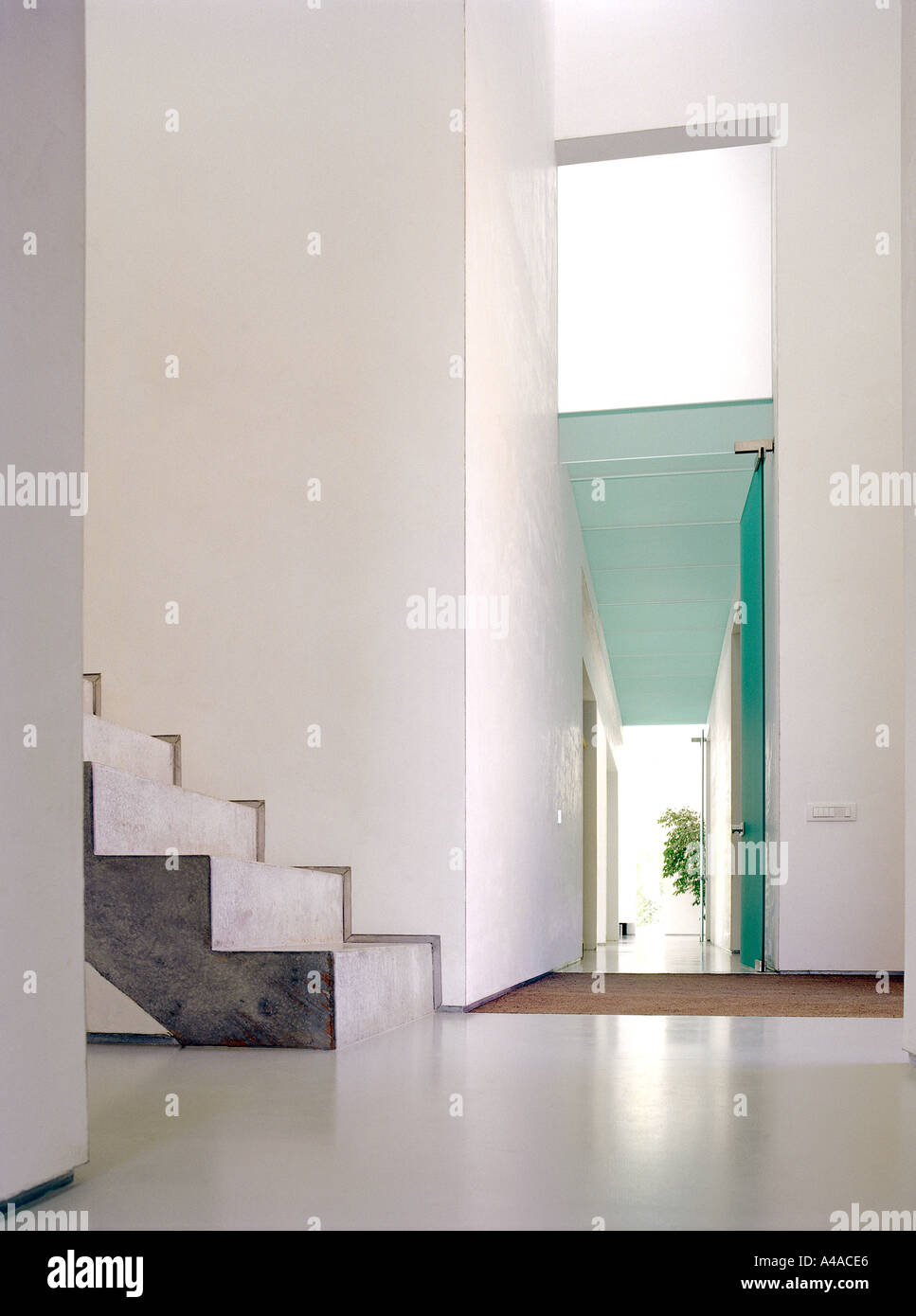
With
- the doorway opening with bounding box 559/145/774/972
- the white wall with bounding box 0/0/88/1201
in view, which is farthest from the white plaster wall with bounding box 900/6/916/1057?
the doorway opening with bounding box 559/145/774/972

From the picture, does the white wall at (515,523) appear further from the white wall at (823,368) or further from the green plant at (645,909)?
the green plant at (645,909)

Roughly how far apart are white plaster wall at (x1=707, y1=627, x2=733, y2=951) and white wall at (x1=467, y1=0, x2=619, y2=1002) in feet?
13.1

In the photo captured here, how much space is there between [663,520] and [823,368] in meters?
2.12

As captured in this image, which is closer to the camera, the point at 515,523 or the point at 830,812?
the point at 515,523

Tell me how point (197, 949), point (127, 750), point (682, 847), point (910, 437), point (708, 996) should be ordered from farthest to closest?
point (682, 847)
point (708, 996)
point (127, 750)
point (197, 949)
point (910, 437)

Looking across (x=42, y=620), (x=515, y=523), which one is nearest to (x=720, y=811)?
(x=515, y=523)

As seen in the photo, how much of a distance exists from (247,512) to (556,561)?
9.49 feet

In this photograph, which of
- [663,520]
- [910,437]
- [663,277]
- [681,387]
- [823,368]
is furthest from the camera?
[663,520]

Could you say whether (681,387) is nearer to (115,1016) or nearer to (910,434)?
(910,434)

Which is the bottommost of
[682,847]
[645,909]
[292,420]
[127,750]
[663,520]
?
[645,909]

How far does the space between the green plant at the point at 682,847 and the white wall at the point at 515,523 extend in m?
10.8

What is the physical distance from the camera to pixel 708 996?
15.4 feet

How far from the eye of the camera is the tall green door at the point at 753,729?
21.2ft

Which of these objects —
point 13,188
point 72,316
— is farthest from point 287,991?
point 13,188
